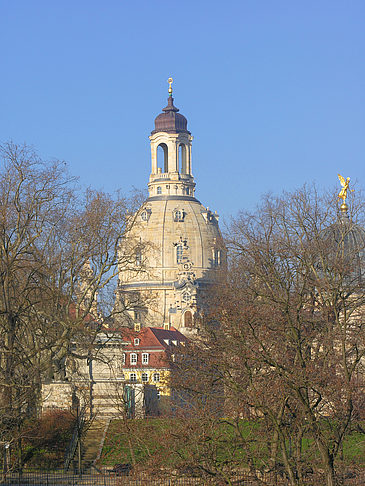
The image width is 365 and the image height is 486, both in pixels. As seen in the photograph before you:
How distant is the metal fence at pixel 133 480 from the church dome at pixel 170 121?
421 feet

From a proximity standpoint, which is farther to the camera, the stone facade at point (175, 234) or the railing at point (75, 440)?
the stone facade at point (175, 234)

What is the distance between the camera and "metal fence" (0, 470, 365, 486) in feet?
81.7

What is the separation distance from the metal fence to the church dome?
128406 mm

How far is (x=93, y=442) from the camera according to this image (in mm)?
48219

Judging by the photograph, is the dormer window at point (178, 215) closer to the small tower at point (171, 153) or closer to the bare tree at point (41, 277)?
the small tower at point (171, 153)

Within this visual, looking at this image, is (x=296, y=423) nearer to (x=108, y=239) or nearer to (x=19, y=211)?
(x=19, y=211)

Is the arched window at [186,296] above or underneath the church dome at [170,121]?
underneath

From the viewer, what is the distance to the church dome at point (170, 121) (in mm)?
168125

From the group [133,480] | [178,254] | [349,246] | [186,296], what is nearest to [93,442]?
[349,246]

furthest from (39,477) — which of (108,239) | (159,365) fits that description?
(159,365)

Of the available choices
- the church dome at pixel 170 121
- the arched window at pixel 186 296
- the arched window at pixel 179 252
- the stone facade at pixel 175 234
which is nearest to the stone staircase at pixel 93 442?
the stone facade at pixel 175 234

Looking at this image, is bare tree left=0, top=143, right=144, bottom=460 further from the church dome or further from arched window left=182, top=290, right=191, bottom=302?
the church dome

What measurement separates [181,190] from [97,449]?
11527 cm

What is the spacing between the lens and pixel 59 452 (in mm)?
45656
